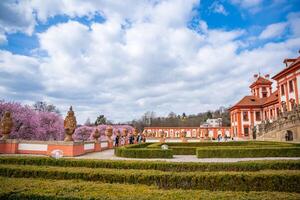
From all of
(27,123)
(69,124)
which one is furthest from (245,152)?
(27,123)

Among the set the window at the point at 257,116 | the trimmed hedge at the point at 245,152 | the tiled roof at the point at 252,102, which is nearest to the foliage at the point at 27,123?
the trimmed hedge at the point at 245,152

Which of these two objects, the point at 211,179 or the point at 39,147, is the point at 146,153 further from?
the point at 211,179

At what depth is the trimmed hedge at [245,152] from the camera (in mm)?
14172

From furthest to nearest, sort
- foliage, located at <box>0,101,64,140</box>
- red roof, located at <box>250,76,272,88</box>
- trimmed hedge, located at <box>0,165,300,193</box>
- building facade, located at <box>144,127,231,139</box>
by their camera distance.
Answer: building facade, located at <box>144,127,231,139</box>, red roof, located at <box>250,76,272,88</box>, foliage, located at <box>0,101,64,140</box>, trimmed hedge, located at <box>0,165,300,193</box>

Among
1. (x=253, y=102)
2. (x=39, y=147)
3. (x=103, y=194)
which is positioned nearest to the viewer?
(x=103, y=194)

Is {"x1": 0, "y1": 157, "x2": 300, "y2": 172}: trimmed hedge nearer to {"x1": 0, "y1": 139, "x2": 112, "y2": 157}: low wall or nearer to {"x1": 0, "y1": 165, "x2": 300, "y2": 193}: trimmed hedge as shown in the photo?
{"x1": 0, "y1": 165, "x2": 300, "y2": 193}: trimmed hedge

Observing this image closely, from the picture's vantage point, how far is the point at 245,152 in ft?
46.8

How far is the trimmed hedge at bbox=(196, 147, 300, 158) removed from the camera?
1417cm

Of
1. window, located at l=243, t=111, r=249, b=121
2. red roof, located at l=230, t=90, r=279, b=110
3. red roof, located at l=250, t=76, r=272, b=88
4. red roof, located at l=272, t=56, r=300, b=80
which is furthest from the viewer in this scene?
red roof, located at l=250, t=76, r=272, b=88

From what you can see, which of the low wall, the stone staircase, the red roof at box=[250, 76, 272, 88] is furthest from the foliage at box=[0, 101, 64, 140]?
the red roof at box=[250, 76, 272, 88]

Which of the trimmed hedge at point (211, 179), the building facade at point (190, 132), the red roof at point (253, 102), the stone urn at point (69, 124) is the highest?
the red roof at point (253, 102)

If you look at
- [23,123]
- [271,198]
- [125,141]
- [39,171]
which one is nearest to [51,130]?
[23,123]

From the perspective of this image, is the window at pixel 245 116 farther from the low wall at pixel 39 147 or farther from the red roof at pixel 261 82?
the low wall at pixel 39 147

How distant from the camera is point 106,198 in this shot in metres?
4.07
